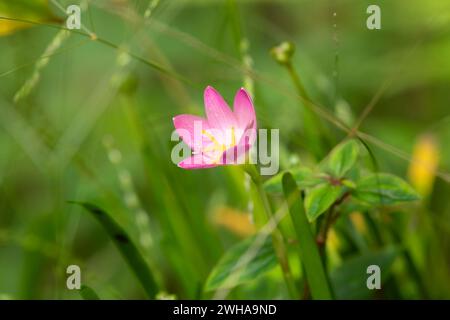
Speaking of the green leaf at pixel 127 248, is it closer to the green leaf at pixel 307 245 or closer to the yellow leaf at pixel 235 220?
the green leaf at pixel 307 245

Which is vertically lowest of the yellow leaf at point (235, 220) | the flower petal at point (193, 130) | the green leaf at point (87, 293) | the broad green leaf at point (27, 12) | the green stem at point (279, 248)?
the green leaf at point (87, 293)

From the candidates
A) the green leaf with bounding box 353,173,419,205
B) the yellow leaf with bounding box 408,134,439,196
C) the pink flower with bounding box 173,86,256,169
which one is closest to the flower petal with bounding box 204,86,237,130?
the pink flower with bounding box 173,86,256,169

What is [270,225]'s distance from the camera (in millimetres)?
486

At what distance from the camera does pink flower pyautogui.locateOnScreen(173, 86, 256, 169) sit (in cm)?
43

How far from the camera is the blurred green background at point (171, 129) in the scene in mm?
629

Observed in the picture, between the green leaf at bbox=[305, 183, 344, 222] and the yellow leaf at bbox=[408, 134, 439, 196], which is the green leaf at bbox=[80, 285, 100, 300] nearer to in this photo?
the green leaf at bbox=[305, 183, 344, 222]

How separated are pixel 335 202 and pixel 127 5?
24 cm

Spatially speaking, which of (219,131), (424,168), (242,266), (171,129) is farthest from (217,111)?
(171,129)

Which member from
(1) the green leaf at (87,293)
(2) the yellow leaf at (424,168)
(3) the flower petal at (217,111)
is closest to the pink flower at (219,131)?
(3) the flower petal at (217,111)

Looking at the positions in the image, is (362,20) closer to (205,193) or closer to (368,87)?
(368,87)

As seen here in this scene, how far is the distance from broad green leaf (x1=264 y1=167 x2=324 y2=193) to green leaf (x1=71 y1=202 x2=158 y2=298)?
0.32ft

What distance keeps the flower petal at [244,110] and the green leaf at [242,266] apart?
111 mm

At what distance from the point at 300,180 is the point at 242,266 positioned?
68mm
